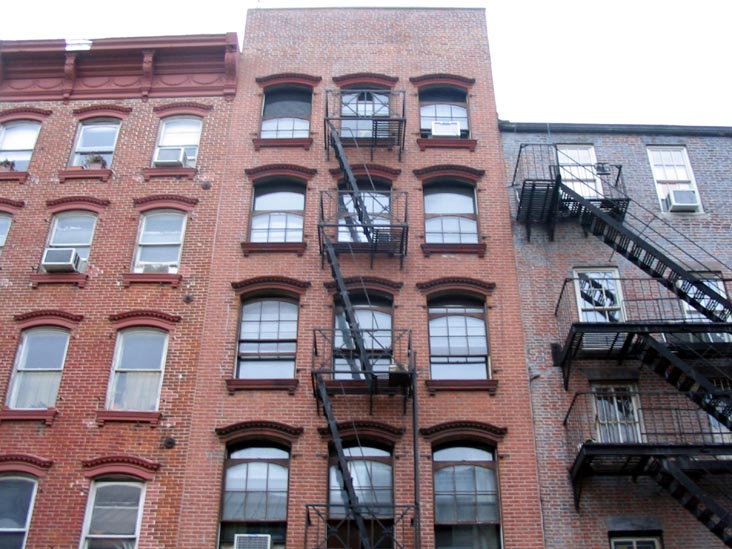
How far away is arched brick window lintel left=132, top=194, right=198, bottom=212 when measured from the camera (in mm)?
19453

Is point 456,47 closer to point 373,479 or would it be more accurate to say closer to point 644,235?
point 644,235

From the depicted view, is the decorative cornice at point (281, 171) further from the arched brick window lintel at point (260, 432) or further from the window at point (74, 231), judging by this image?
the arched brick window lintel at point (260, 432)

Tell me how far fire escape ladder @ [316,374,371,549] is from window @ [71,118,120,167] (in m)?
9.23

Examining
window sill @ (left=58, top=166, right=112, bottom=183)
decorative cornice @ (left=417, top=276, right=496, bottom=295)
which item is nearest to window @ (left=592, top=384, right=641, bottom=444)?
decorative cornice @ (left=417, top=276, right=496, bottom=295)

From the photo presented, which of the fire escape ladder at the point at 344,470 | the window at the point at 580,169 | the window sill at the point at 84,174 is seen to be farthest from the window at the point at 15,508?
the window at the point at 580,169

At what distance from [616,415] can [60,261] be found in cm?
1259

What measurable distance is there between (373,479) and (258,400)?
2861 mm

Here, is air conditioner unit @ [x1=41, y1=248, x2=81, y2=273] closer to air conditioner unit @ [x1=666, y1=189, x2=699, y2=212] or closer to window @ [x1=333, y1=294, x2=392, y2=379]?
window @ [x1=333, y1=294, x2=392, y2=379]

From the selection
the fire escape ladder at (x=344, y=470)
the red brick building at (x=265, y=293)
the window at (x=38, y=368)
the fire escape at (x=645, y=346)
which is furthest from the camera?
the window at (x=38, y=368)

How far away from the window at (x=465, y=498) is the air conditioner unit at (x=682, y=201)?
25.6 ft

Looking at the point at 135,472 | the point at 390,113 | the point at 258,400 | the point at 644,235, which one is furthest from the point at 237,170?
the point at 644,235

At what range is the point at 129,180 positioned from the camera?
20.1 meters

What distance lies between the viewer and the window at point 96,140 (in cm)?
2077

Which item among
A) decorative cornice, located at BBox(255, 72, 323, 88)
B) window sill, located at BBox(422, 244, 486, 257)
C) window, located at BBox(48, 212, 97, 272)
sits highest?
decorative cornice, located at BBox(255, 72, 323, 88)
